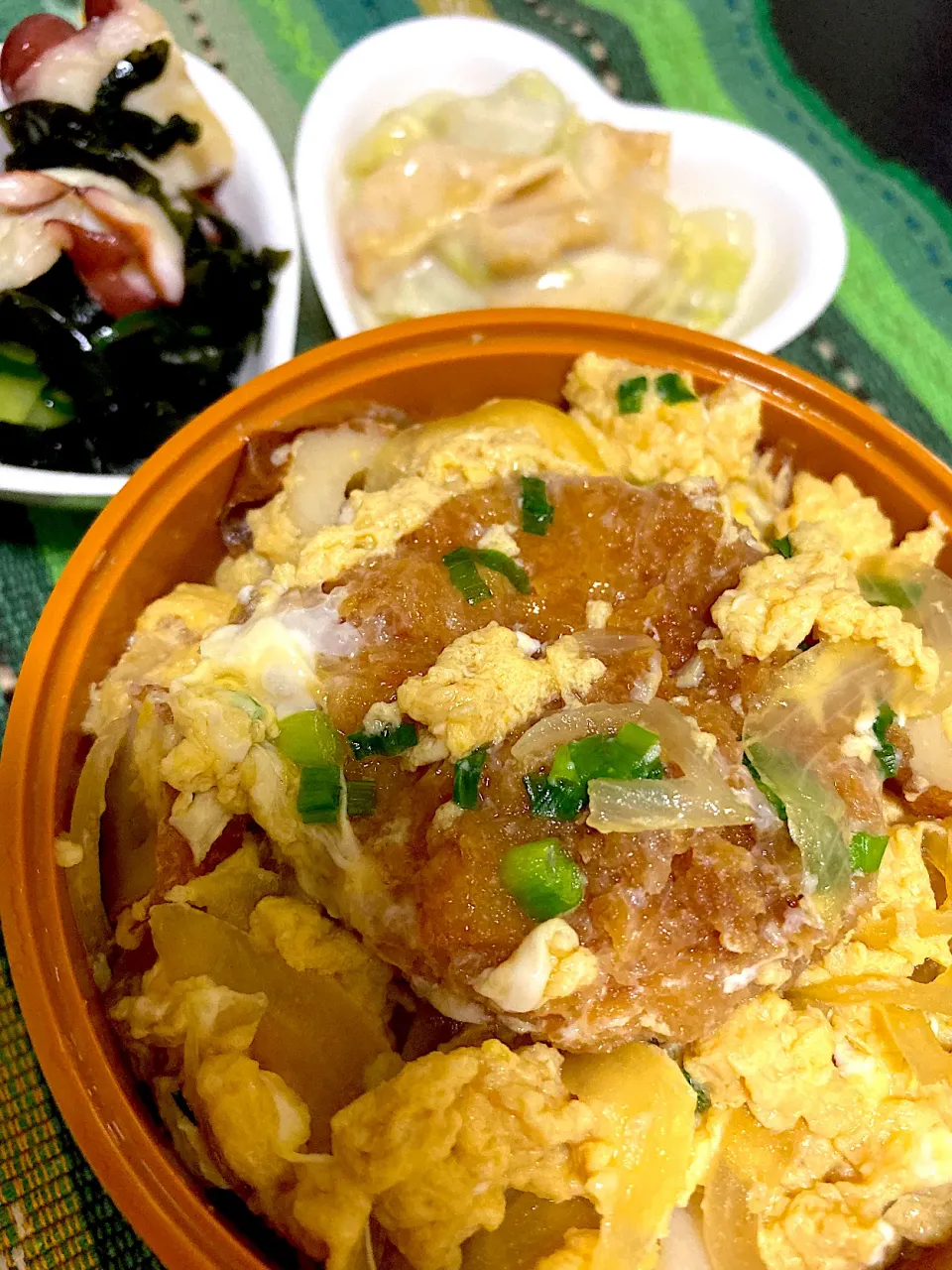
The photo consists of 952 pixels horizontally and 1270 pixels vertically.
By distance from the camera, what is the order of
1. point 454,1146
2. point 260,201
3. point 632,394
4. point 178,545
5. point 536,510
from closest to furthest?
point 454,1146, point 536,510, point 178,545, point 632,394, point 260,201

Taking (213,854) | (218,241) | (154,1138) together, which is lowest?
(154,1138)

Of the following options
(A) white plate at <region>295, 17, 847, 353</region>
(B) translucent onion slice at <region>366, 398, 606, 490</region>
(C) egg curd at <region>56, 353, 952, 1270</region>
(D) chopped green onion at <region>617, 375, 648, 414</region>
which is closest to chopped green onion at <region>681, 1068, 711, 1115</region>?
(C) egg curd at <region>56, 353, 952, 1270</region>

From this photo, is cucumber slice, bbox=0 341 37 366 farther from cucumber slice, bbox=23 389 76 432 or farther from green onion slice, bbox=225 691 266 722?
green onion slice, bbox=225 691 266 722

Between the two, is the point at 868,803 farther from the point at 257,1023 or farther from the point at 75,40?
the point at 75,40

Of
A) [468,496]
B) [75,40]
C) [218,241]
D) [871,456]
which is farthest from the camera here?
[218,241]

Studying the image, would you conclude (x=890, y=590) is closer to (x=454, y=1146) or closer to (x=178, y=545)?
(x=454, y=1146)

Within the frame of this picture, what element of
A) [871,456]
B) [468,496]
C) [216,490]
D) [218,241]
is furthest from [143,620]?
[871,456]

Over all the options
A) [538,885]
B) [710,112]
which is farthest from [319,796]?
[710,112]
